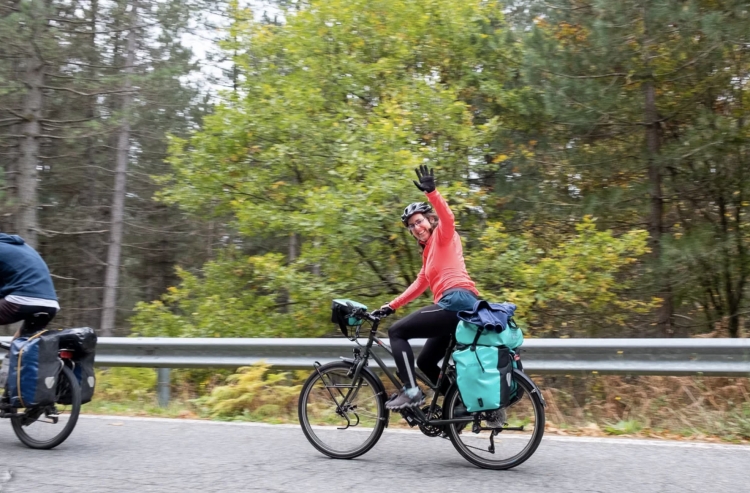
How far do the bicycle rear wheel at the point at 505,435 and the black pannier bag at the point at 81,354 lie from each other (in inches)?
113

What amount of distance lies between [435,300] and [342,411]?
1.15 m

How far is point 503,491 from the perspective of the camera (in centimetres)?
420

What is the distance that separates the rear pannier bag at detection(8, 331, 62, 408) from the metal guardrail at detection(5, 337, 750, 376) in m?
2.05

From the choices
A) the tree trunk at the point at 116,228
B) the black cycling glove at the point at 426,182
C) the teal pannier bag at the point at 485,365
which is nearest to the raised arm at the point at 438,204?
the black cycling glove at the point at 426,182

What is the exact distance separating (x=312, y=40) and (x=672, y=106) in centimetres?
617

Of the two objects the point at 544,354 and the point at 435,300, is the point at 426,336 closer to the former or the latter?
the point at 435,300

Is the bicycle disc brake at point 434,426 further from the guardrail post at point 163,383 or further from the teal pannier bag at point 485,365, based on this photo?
the guardrail post at point 163,383

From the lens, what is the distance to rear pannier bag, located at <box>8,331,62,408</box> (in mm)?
5312

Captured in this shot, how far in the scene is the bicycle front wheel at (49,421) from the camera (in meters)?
5.43

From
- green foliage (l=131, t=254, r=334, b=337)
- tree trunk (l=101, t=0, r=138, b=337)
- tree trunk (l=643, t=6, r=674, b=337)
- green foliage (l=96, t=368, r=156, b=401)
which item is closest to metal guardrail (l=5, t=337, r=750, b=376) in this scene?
green foliage (l=96, t=368, r=156, b=401)

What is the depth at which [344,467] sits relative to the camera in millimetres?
4879

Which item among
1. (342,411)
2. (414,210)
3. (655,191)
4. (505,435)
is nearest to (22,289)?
(342,411)

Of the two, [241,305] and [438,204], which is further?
A: [241,305]

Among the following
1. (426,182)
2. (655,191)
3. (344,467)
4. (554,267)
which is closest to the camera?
(426,182)
